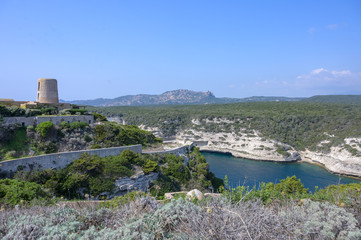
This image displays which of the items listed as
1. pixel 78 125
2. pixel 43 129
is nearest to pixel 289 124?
pixel 78 125

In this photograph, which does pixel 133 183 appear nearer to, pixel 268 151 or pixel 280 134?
pixel 268 151

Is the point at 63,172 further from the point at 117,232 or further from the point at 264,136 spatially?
the point at 264,136

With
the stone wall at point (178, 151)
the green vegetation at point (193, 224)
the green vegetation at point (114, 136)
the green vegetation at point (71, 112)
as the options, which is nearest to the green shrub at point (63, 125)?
the green vegetation at point (71, 112)

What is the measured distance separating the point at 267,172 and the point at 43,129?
116 ft

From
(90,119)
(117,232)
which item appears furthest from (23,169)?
(117,232)

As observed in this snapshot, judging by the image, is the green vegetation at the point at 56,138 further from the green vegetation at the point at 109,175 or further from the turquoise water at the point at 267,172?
the turquoise water at the point at 267,172

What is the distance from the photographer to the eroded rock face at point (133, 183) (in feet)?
54.2

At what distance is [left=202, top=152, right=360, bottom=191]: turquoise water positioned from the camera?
33.8m

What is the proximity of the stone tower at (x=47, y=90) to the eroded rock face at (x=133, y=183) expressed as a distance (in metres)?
14.2

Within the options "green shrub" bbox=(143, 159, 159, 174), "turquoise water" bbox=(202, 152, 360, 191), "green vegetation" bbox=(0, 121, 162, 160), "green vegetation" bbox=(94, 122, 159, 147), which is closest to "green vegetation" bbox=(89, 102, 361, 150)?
"turquoise water" bbox=(202, 152, 360, 191)

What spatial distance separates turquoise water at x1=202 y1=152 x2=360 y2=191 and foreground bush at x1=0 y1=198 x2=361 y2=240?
27797 millimetres

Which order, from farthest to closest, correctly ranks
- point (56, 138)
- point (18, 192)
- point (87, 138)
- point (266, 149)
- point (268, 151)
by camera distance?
1. point (266, 149)
2. point (268, 151)
3. point (87, 138)
4. point (56, 138)
5. point (18, 192)

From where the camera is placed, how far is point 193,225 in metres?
4.39

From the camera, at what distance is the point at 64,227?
15.3 ft
